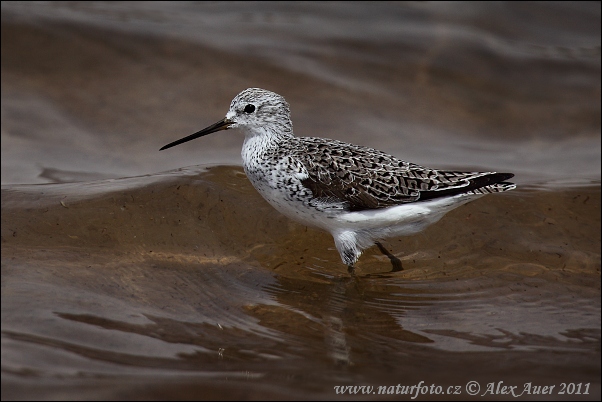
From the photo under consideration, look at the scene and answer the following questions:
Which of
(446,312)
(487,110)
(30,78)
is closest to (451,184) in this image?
(446,312)

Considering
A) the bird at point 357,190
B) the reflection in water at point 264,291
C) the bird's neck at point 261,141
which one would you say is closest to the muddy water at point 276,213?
the reflection in water at point 264,291

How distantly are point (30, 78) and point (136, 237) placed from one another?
4815 mm

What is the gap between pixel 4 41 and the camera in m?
11.4

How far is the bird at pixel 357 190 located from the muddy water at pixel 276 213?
458 mm

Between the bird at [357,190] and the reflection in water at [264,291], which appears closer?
the reflection in water at [264,291]

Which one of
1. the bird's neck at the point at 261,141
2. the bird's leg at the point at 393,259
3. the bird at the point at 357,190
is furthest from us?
the bird's neck at the point at 261,141

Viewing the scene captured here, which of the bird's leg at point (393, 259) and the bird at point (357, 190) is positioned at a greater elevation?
the bird at point (357, 190)

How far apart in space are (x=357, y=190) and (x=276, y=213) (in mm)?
1248

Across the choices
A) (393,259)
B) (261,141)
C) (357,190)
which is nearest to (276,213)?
(261,141)

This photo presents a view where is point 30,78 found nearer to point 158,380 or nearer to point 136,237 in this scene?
point 136,237

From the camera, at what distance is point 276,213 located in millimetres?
8055

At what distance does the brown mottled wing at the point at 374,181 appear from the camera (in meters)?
7.07

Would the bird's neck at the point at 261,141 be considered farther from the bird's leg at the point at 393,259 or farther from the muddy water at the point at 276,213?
the bird's leg at the point at 393,259

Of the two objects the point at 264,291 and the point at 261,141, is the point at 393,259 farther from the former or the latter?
the point at 261,141
